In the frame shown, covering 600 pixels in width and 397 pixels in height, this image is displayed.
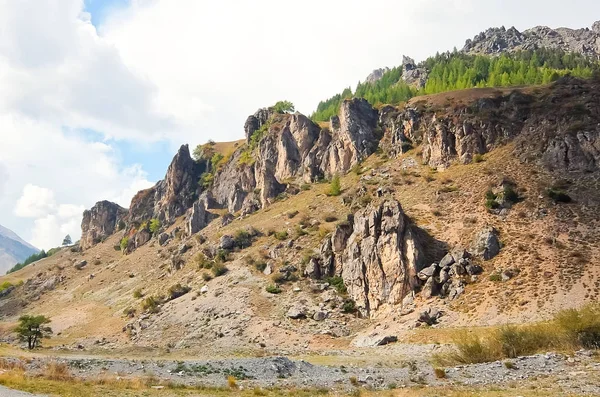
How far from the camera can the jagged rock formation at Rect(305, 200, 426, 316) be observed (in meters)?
52.8

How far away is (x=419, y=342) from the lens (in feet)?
134

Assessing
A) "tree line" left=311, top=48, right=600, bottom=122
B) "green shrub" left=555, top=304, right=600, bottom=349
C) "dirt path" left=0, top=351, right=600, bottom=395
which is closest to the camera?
"dirt path" left=0, top=351, right=600, bottom=395

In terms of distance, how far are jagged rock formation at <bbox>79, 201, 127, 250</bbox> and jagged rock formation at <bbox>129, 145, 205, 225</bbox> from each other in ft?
39.5

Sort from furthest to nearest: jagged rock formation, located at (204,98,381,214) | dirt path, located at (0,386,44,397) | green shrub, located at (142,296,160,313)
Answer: jagged rock formation, located at (204,98,381,214), green shrub, located at (142,296,160,313), dirt path, located at (0,386,44,397)

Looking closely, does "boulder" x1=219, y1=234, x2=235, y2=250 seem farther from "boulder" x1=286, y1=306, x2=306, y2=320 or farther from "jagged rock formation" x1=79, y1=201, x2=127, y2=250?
"jagged rock formation" x1=79, y1=201, x2=127, y2=250

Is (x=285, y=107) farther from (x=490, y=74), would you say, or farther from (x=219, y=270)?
(x=219, y=270)

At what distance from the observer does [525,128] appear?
251ft

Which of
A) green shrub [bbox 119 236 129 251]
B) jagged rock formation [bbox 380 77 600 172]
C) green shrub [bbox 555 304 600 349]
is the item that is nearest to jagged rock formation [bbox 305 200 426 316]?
green shrub [bbox 555 304 600 349]

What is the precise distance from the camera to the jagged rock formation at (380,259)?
5281 cm

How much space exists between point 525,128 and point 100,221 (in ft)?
537

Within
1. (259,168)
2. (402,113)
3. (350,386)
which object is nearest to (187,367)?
(350,386)

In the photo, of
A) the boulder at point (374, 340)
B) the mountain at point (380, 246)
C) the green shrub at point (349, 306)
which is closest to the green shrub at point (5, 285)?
the mountain at point (380, 246)

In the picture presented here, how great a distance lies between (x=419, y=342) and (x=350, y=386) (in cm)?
1963

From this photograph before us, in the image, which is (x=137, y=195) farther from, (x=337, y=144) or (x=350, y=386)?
(x=350, y=386)
